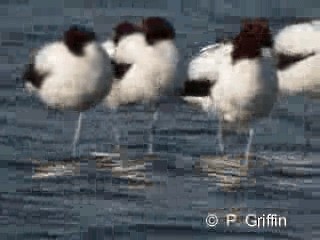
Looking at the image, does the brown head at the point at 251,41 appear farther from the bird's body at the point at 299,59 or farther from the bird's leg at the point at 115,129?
the bird's body at the point at 299,59

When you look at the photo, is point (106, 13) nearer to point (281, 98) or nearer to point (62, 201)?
point (281, 98)

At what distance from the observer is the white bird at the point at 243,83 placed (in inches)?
586

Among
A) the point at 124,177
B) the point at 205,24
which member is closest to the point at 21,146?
the point at 124,177

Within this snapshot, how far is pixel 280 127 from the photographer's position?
1670cm

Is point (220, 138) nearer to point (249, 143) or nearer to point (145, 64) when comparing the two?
point (249, 143)

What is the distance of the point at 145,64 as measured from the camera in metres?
15.8

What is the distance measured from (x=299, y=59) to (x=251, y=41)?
160 inches

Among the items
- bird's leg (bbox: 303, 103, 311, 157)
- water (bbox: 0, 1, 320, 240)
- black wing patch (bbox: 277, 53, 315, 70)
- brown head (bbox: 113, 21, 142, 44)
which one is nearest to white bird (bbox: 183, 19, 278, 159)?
water (bbox: 0, 1, 320, 240)

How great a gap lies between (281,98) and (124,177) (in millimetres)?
4916

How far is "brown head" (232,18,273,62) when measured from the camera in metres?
14.9

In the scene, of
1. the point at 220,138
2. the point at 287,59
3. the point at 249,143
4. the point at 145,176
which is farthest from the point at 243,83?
the point at 287,59

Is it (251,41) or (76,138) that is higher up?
(251,41)

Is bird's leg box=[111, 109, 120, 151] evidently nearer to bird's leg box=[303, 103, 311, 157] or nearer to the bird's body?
bird's leg box=[303, 103, 311, 157]

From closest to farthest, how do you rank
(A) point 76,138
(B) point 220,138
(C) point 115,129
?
(A) point 76,138 → (B) point 220,138 → (C) point 115,129
